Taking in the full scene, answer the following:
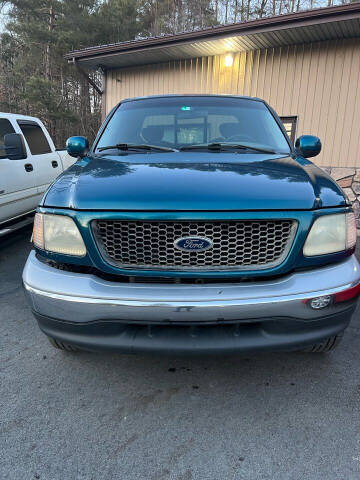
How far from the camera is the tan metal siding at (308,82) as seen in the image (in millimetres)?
7367

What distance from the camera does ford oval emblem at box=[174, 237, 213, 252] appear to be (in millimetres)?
1692

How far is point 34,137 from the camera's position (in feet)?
18.7

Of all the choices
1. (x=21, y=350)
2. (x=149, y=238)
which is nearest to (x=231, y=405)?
(x=149, y=238)

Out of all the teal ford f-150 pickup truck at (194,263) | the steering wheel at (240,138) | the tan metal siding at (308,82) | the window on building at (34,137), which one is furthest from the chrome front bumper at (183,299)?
the tan metal siding at (308,82)

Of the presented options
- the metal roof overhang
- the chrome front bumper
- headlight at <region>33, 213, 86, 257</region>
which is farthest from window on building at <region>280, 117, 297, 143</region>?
headlight at <region>33, 213, 86, 257</region>

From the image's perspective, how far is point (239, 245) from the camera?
1728mm

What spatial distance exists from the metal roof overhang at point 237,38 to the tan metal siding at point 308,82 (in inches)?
8.8

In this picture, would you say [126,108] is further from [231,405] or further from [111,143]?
[231,405]

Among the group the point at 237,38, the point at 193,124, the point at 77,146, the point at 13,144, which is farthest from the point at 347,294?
the point at 237,38

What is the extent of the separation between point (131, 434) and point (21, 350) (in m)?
1.24

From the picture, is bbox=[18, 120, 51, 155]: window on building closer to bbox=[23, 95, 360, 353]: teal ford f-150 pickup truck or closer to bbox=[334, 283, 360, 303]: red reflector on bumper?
bbox=[23, 95, 360, 353]: teal ford f-150 pickup truck

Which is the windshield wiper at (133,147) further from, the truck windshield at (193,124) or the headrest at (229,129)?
the headrest at (229,129)

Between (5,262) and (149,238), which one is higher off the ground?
(149,238)

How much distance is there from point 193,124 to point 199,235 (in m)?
1.60
